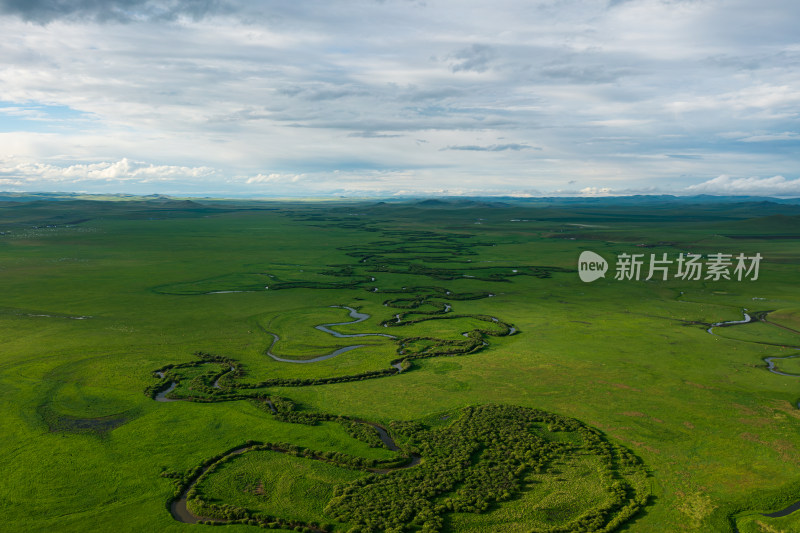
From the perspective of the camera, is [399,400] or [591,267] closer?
[399,400]

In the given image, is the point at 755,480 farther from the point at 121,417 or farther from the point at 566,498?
the point at 121,417

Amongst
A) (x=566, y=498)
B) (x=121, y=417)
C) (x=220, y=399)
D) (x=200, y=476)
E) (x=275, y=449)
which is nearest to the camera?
(x=566, y=498)

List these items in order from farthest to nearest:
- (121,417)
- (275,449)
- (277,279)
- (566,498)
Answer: (277,279), (121,417), (275,449), (566,498)

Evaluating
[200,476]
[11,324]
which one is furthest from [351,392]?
[11,324]

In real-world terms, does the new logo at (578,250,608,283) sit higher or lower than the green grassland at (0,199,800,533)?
higher

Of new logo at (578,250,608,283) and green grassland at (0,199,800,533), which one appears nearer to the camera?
green grassland at (0,199,800,533)

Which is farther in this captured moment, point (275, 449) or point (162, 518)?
point (275, 449)

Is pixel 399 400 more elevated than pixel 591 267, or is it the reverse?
pixel 591 267

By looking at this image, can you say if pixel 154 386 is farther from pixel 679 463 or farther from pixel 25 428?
pixel 679 463
